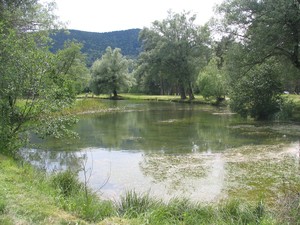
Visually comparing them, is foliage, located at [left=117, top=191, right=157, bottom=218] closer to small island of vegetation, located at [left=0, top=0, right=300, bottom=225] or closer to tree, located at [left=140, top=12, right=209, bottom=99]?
small island of vegetation, located at [left=0, top=0, right=300, bottom=225]

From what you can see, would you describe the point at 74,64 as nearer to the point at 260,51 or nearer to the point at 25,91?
the point at 260,51

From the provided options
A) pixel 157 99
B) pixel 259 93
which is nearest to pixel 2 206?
pixel 259 93

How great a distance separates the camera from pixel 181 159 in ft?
42.8

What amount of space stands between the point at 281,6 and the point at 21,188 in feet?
62.6

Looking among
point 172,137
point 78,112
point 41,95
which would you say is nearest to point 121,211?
point 41,95

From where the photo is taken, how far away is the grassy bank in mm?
5352

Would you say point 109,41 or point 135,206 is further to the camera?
point 109,41

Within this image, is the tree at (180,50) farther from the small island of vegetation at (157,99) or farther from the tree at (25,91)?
the tree at (25,91)

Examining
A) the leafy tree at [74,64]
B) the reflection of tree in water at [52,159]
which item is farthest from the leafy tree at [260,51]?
the leafy tree at [74,64]

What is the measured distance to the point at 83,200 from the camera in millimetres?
6602

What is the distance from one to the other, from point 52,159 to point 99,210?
7584 millimetres

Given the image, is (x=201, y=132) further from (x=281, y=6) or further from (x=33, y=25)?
(x=33, y=25)

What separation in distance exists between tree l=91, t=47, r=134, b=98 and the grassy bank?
5650cm

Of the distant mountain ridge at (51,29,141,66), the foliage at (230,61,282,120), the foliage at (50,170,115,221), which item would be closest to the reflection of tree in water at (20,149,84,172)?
the foliage at (50,170,115,221)
